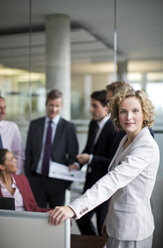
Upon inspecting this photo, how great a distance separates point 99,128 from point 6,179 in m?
1.15

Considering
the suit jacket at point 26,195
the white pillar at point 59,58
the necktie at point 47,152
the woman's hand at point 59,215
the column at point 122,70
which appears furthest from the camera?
the white pillar at point 59,58

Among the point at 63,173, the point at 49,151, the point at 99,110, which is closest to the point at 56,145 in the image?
the point at 49,151

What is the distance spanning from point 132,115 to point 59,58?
354cm

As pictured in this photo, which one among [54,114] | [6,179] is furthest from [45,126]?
[6,179]

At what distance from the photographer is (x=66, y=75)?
5.41 metres

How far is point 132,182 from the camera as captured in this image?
184 centimetres

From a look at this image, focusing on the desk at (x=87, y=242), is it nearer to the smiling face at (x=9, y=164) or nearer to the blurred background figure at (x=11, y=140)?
the smiling face at (x=9, y=164)

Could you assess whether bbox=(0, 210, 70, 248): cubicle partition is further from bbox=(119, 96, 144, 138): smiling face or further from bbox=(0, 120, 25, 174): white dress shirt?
bbox=(0, 120, 25, 174): white dress shirt

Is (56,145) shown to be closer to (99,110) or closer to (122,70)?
(99,110)

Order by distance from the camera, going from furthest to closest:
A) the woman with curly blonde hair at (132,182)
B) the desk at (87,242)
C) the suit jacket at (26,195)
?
the suit jacket at (26,195), the desk at (87,242), the woman with curly blonde hair at (132,182)

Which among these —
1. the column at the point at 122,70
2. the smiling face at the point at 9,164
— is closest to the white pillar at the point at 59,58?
the column at the point at 122,70

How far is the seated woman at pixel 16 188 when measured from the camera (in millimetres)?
2896

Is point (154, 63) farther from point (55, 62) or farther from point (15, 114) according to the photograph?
point (15, 114)

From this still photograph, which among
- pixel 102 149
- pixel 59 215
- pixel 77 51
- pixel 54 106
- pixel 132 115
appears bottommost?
pixel 59 215
